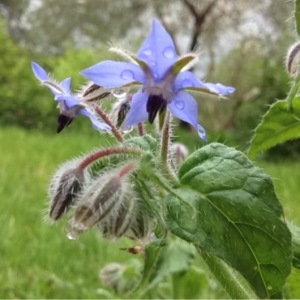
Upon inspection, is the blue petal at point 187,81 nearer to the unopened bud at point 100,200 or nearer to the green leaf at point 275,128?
the unopened bud at point 100,200

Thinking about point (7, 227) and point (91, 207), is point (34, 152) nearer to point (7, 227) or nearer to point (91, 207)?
point (7, 227)

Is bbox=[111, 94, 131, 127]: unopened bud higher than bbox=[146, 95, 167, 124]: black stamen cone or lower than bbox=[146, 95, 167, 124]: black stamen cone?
higher

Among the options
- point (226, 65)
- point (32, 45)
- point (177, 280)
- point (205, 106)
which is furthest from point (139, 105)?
point (32, 45)

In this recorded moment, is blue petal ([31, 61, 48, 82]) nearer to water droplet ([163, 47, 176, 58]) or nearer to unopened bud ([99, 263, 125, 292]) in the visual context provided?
water droplet ([163, 47, 176, 58])

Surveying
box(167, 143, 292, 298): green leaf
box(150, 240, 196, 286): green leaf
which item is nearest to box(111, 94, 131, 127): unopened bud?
box(167, 143, 292, 298): green leaf

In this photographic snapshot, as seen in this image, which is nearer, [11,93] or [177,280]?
[177,280]

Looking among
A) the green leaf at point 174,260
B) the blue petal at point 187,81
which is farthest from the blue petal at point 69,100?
the green leaf at point 174,260

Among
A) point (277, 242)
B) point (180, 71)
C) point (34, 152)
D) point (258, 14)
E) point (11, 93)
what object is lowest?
point (277, 242)
